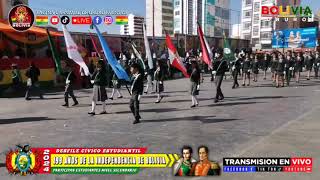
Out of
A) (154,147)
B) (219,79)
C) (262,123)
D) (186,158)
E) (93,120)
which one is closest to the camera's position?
(186,158)

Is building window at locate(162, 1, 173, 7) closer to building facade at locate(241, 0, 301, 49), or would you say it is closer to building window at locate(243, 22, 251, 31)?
building facade at locate(241, 0, 301, 49)

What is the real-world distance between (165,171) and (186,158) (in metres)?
0.60

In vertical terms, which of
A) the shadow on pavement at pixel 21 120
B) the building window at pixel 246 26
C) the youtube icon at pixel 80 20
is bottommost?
the shadow on pavement at pixel 21 120

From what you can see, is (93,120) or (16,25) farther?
(16,25)

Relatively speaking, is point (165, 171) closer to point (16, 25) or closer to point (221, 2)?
point (16, 25)

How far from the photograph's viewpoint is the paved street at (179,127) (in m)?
8.24

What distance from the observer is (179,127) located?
35.4 ft

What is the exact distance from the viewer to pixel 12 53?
2214 centimetres

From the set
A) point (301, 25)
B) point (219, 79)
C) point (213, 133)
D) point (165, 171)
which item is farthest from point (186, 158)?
point (301, 25)

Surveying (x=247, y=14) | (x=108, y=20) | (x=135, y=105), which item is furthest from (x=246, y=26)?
(x=135, y=105)
